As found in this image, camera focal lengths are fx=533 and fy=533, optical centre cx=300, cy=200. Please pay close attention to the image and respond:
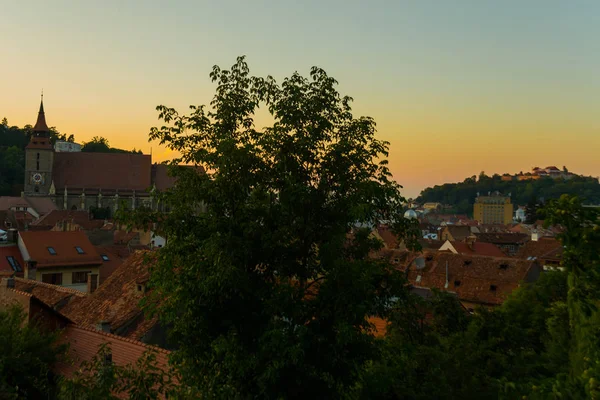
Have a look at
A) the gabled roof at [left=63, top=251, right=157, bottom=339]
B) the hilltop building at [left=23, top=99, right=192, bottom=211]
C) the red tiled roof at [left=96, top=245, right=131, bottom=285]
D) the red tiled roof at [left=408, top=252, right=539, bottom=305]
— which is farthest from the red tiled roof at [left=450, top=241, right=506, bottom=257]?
the hilltop building at [left=23, top=99, right=192, bottom=211]

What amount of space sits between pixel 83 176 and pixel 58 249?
85.8m

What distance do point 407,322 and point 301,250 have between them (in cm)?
701

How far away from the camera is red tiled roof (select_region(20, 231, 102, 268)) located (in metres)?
32.6

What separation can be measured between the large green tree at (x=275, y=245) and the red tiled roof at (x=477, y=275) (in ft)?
85.0

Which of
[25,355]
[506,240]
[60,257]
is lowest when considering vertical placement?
[25,355]

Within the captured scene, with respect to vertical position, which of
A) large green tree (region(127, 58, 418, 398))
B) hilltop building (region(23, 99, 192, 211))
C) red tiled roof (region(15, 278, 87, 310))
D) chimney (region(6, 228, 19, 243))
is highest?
hilltop building (region(23, 99, 192, 211))

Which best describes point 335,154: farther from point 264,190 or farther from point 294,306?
point 294,306

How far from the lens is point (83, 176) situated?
113 meters

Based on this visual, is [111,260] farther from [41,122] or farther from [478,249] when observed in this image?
[41,122]

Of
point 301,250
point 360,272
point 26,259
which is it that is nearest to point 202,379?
point 301,250

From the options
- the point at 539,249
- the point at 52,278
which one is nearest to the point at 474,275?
the point at 539,249

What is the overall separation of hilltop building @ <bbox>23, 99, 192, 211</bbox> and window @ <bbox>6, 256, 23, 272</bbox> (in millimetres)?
76042

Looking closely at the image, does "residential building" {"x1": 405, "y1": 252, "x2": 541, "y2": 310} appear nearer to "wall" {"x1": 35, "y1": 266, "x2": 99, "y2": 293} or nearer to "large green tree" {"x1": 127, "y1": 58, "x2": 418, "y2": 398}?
"wall" {"x1": 35, "y1": 266, "x2": 99, "y2": 293}

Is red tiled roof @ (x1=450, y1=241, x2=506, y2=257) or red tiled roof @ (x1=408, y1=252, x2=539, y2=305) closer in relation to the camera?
red tiled roof @ (x1=408, y1=252, x2=539, y2=305)
